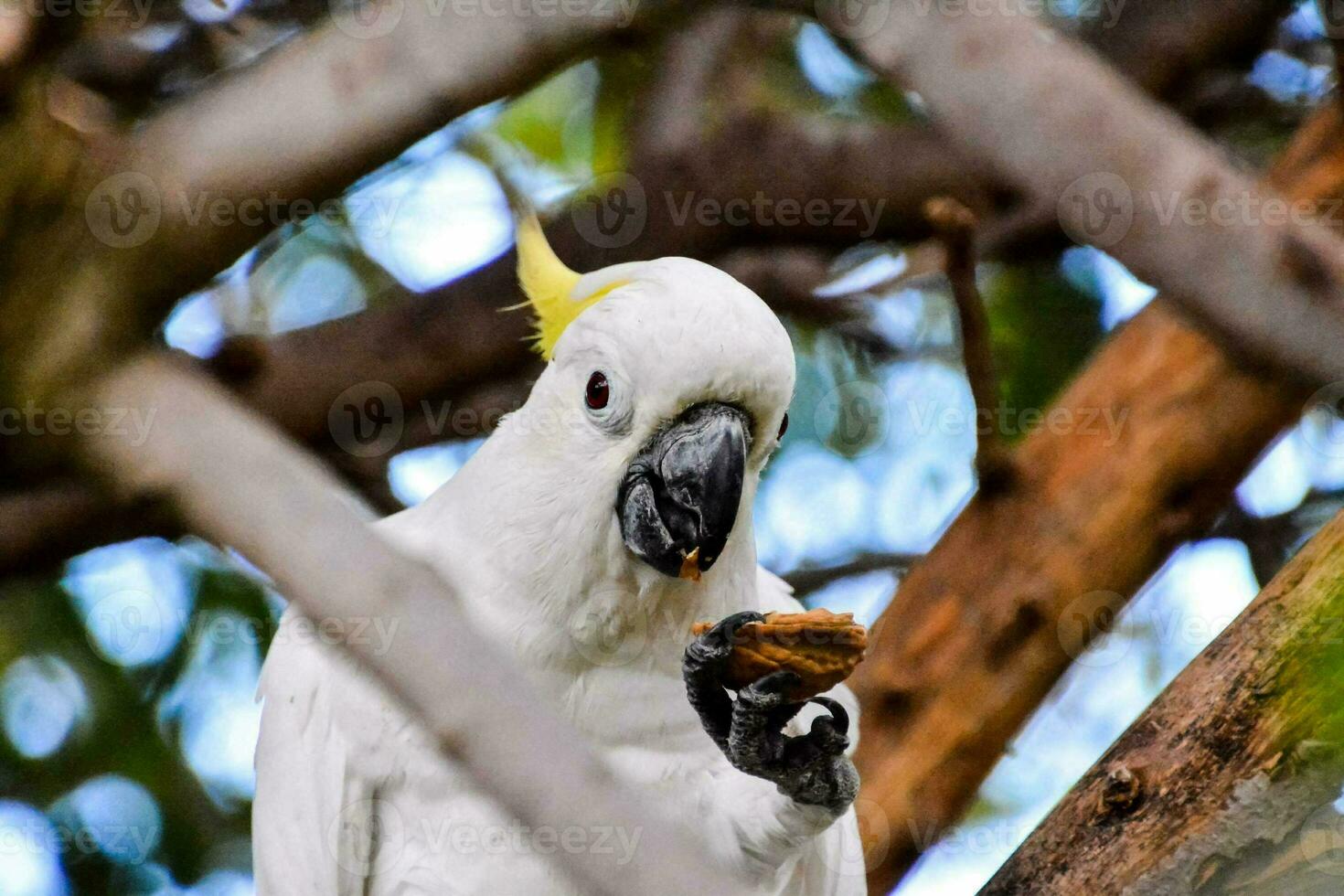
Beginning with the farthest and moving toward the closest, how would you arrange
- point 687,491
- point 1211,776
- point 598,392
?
point 598,392
point 687,491
point 1211,776

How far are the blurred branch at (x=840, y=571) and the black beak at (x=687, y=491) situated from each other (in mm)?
1464

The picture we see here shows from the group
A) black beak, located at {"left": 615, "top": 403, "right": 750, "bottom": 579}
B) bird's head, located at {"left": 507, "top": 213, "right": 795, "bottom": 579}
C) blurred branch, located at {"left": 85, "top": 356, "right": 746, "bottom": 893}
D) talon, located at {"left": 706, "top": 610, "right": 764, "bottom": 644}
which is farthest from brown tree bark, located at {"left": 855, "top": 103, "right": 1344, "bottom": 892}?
blurred branch, located at {"left": 85, "top": 356, "right": 746, "bottom": 893}

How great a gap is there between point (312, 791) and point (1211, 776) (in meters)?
1.53

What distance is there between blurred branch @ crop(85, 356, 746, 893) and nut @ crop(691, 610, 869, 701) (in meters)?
1.01

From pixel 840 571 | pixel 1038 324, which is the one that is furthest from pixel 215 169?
pixel 1038 324

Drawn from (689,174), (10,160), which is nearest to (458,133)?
(689,174)

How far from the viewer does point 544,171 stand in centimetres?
402

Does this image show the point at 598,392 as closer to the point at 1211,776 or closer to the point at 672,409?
the point at 672,409

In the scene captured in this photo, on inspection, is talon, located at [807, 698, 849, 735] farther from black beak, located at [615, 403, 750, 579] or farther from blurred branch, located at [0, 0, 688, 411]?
blurred branch, located at [0, 0, 688, 411]

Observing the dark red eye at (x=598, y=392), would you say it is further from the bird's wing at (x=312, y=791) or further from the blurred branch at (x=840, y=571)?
the blurred branch at (x=840, y=571)

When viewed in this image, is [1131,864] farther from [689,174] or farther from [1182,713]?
[689,174]

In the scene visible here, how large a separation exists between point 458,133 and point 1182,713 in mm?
2619

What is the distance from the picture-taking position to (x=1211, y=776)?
195 centimetres

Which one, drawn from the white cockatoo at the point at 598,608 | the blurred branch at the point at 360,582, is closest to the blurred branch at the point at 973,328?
the white cockatoo at the point at 598,608
